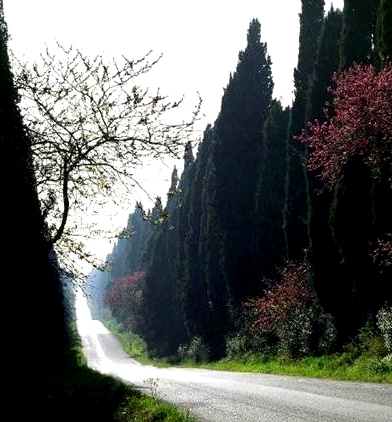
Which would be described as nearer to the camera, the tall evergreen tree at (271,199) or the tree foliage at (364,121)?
the tree foliage at (364,121)

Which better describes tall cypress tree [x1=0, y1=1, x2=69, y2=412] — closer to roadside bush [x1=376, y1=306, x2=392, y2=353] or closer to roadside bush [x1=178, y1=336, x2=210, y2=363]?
roadside bush [x1=376, y1=306, x2=392, y2=353]

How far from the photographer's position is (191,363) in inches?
1785

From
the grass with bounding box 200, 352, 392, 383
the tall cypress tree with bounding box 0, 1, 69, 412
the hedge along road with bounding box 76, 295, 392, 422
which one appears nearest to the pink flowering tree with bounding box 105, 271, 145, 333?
the grass with bounding box 200, 352, 392, 383

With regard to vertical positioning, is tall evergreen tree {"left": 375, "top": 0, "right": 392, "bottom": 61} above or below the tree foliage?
above

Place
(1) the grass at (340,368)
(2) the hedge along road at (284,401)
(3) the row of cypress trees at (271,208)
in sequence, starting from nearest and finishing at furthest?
(2) the hedge along road at (284,401)
(1) the grass at (340,368)
(3) the row of cypress trees at (271,208)

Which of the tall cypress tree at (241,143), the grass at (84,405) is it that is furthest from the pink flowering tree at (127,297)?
the grass at (84,405)

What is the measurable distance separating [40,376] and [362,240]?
1673 cm

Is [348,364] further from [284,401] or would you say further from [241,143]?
[241,143]

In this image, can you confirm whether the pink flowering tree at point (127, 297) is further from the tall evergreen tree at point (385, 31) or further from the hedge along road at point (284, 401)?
the hedge along road at point (284, 401)

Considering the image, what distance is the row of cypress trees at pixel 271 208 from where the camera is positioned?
2412cm

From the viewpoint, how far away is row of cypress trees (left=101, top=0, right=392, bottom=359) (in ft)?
79.2

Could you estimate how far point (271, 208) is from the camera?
124ft

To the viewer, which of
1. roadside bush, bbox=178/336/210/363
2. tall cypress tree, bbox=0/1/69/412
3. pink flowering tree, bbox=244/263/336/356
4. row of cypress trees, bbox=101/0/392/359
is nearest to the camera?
tall cypress tree, bbox=0/1/69/412

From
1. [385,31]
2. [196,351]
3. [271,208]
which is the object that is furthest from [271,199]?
[385,31]
